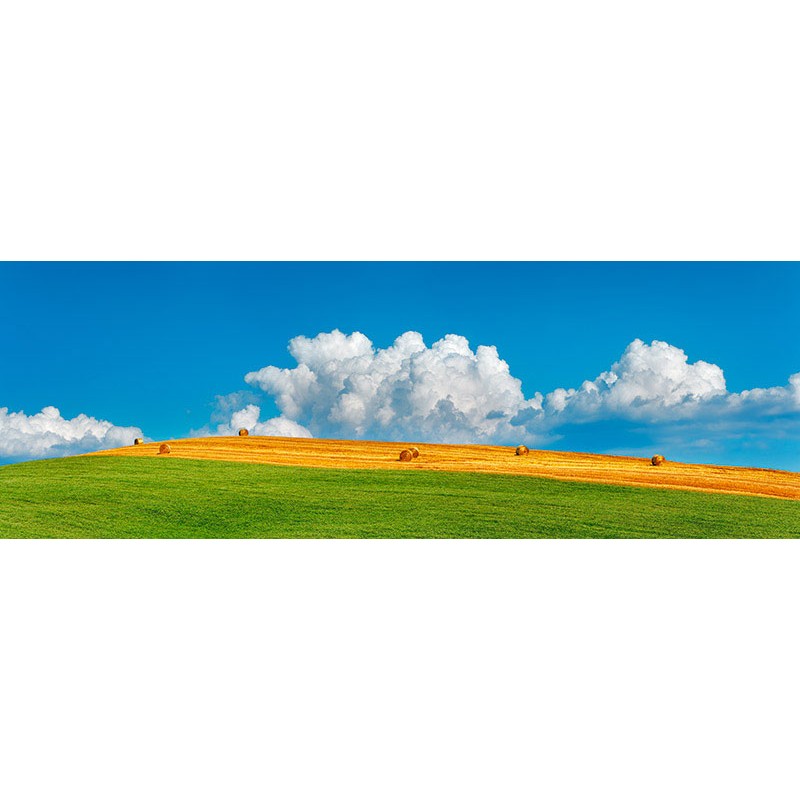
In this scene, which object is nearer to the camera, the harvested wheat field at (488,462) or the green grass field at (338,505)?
the green grass field at (338,505)

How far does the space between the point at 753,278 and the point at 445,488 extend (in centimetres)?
346

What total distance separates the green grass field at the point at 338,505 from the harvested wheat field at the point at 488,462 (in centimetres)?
10

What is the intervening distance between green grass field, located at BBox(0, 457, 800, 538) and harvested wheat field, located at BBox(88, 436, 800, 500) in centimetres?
10

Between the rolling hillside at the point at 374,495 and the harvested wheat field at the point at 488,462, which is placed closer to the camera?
the rolling hillside at the point at 374,495

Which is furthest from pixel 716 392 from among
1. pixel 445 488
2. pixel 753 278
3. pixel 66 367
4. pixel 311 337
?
pixel 66 367

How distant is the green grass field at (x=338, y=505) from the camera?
664 centimetres

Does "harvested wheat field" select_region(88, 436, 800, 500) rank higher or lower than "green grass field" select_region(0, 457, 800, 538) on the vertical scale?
higher

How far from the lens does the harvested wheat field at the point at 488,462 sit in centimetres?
713

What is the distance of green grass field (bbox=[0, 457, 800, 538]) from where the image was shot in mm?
6637

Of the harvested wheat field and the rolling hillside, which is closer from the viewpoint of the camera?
the rolling hillside

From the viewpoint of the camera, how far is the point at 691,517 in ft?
22.4

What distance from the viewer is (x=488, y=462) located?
741cm

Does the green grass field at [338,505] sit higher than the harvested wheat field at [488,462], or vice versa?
the harvested wheat field at [488,462]
